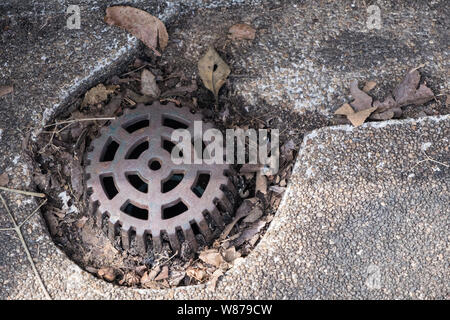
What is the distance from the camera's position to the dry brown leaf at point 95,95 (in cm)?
258

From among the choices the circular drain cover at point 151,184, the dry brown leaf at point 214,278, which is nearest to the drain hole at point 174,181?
the circular drain cover at point 151,184

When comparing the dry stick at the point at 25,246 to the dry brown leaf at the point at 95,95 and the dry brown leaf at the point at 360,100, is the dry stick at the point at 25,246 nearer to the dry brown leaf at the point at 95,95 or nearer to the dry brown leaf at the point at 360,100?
the dry brown leaf at the point at 95,95

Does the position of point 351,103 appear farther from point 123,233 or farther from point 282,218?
point 123,233

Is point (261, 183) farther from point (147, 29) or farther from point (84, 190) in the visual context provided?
point (147, 29)

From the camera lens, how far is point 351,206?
221cm

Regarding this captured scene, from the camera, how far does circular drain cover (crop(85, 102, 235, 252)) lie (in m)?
2.27

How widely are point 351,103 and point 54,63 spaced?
1.61 meters

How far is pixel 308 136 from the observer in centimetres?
238

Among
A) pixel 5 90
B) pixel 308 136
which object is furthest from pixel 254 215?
pixel 5 90

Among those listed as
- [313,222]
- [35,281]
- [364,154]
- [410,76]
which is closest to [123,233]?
[35,281]

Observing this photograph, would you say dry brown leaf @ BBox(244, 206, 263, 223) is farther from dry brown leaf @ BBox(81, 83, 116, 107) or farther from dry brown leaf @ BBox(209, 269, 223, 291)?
dry brown leaf @ BBox(81, 83, 116, 107)

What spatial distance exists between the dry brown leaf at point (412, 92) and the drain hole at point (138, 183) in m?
1.38

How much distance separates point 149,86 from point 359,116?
113 cm
